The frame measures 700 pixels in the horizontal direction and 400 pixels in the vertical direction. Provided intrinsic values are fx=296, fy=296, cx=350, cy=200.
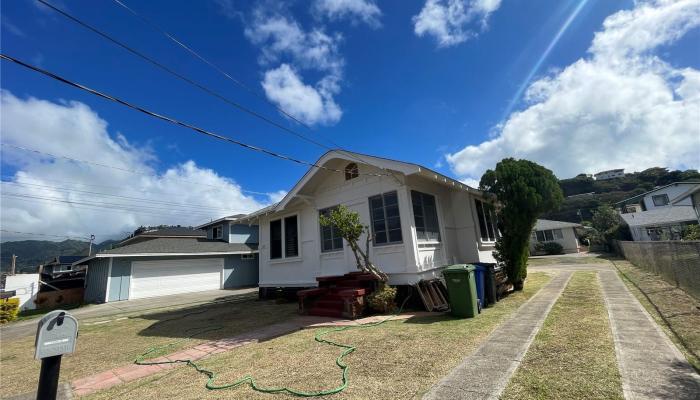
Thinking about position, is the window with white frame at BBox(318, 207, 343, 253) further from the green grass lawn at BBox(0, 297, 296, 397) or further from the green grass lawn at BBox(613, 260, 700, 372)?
the green grass lawn at BBox(613, 260, 700, 372)

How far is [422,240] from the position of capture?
870 cm

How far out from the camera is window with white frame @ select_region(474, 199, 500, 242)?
1155cm

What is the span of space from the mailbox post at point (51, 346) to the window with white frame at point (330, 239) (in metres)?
7.60

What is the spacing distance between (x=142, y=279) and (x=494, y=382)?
814 inches

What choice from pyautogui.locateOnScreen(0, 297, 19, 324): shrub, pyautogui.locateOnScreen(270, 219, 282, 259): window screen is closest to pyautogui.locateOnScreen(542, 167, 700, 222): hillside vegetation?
pyautogui.locateOnScreen(270, 219, 282, 259): window screen

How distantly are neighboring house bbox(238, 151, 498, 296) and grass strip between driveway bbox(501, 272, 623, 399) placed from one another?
367 centimetres

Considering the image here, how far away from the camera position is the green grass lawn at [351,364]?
135 inches

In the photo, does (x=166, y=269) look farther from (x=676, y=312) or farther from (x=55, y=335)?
(x=676, y=312)

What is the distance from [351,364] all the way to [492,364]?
181 cm

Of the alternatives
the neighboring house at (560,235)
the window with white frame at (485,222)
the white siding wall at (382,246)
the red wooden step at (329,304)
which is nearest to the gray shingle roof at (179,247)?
the white siding wall at (382,246)

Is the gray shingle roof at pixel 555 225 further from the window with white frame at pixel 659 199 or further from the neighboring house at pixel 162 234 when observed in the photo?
the neighboring house at pixel 162 234

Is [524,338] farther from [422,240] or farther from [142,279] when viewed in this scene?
[142,279]

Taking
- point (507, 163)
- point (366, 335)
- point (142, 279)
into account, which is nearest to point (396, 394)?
point (366, 335)

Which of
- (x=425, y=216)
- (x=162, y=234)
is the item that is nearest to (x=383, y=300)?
(x=425, y=216)
